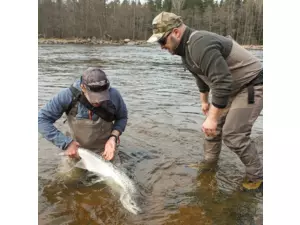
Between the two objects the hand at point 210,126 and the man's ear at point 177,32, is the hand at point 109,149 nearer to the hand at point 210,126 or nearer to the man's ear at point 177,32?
the hand at point 210,126

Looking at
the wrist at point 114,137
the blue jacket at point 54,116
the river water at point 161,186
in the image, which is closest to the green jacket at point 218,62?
the river water at point 161,186

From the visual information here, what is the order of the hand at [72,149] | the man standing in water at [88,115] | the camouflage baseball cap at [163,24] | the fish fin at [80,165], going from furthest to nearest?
the fish fin at [80,165] < the hand at [72,149] < the man standing in water at [88,115] < the camouflage baseball cap at [163,24]

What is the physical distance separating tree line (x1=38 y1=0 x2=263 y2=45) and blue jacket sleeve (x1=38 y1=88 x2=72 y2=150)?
11.7 ft

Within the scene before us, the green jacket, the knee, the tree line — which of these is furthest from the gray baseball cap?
the tree line

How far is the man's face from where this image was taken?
3.44 meters

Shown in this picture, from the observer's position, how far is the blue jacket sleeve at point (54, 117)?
3.88 metres

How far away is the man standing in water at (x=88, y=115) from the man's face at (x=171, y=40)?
2.57 feet

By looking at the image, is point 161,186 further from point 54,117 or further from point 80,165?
point 54,117

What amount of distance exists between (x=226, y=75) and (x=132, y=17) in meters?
37.0

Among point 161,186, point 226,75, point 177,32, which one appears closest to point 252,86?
point 226,75
